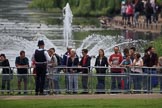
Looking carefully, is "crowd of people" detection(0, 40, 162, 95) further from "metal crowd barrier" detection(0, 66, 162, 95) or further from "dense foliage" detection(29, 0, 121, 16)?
"dense foliage" detection(29, 0, 121, 16)

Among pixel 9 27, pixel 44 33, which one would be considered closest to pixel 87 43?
pixel 44 33

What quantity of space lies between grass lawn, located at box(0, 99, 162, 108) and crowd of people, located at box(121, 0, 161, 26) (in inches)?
1094

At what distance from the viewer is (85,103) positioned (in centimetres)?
1941

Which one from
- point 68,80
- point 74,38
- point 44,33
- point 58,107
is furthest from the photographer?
point 44,33

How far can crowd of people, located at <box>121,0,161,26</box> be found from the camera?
47875mm

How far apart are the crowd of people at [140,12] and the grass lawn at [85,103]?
27.8 meters

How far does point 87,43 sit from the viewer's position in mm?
41031

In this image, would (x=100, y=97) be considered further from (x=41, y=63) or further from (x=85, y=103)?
(x=41, y=63)

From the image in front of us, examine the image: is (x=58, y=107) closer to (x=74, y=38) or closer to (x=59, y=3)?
(x=74, y=38)

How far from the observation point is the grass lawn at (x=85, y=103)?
1902 cm

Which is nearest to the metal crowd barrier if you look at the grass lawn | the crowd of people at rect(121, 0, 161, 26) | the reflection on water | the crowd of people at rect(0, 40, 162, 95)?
the crowd of people at rect(0, 40, 162, 95)

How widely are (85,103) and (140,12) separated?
106ft

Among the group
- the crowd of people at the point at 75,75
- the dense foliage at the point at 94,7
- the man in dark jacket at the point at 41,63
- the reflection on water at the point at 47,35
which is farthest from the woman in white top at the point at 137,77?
the dense foliage at the point at 94,7

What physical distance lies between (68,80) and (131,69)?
72.6 inches
